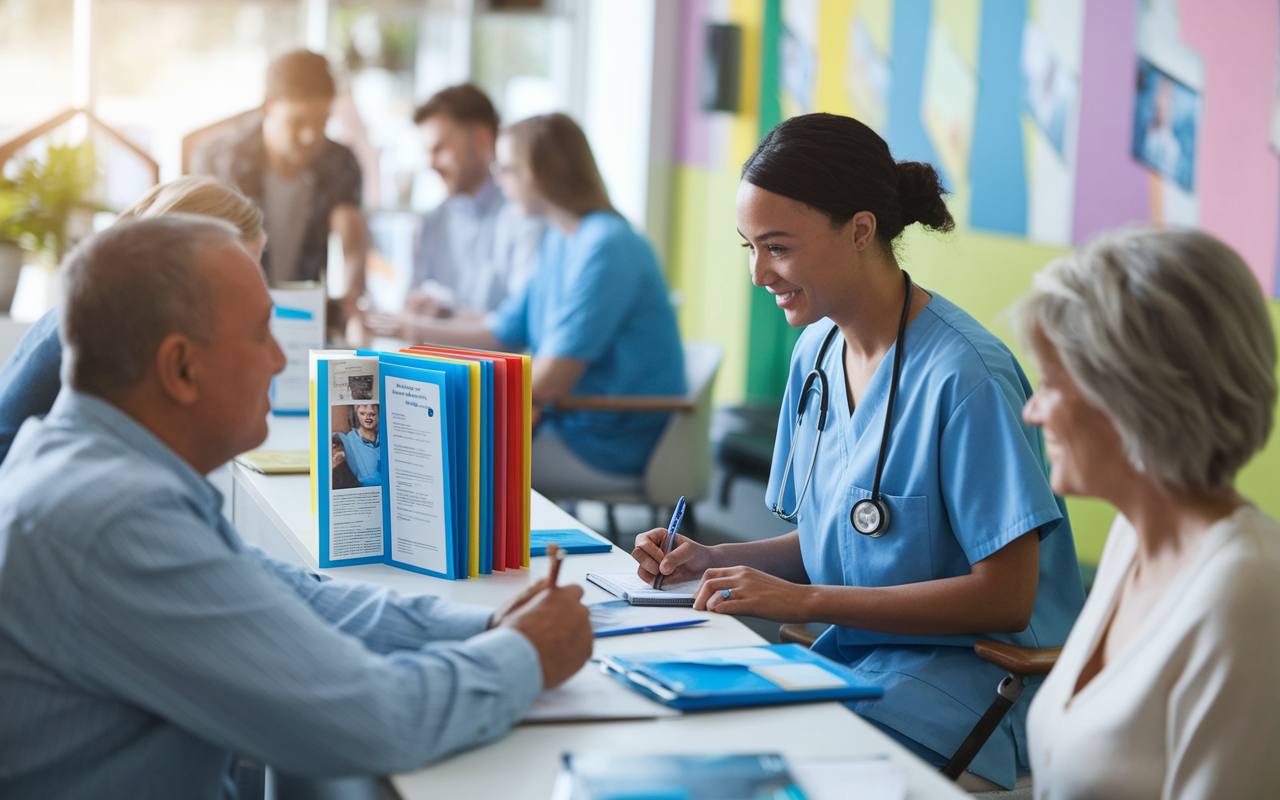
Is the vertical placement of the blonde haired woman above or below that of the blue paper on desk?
above

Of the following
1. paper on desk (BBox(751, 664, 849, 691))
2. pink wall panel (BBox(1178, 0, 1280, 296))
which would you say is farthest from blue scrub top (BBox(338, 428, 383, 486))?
pink wall panel (BBox(1178, 0, 1280, 296))

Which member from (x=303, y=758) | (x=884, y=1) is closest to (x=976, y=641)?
(x=303, y=758)

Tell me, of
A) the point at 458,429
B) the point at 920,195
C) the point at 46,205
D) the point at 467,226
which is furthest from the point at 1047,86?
the point at 46,205

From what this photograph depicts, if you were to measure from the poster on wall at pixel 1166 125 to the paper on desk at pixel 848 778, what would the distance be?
8.61 feet

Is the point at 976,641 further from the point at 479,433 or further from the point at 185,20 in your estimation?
the point at 185,20

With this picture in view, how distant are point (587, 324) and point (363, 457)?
7.20ft

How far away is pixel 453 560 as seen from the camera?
180 cm

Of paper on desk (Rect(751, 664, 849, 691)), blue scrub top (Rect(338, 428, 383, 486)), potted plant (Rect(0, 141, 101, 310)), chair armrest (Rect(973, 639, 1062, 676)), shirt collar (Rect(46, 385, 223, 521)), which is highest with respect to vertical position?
potted plant (Rect(0, 141, 101, 310))

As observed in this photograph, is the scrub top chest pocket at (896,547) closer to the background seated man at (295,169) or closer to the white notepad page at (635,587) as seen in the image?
the white notepad page at (635,587)

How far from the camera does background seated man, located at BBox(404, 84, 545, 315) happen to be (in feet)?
16.2

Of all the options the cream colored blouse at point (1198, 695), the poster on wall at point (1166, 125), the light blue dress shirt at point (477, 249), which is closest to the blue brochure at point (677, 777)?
the cream colored blouse at point (1198, 695)

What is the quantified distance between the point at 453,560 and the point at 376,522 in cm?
16

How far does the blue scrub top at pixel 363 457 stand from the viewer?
1.83 meters

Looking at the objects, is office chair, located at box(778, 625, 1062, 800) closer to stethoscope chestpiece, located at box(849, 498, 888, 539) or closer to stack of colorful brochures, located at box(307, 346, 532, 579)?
stethoscope chestpiece, located at box(849, 498, 888, 539)
